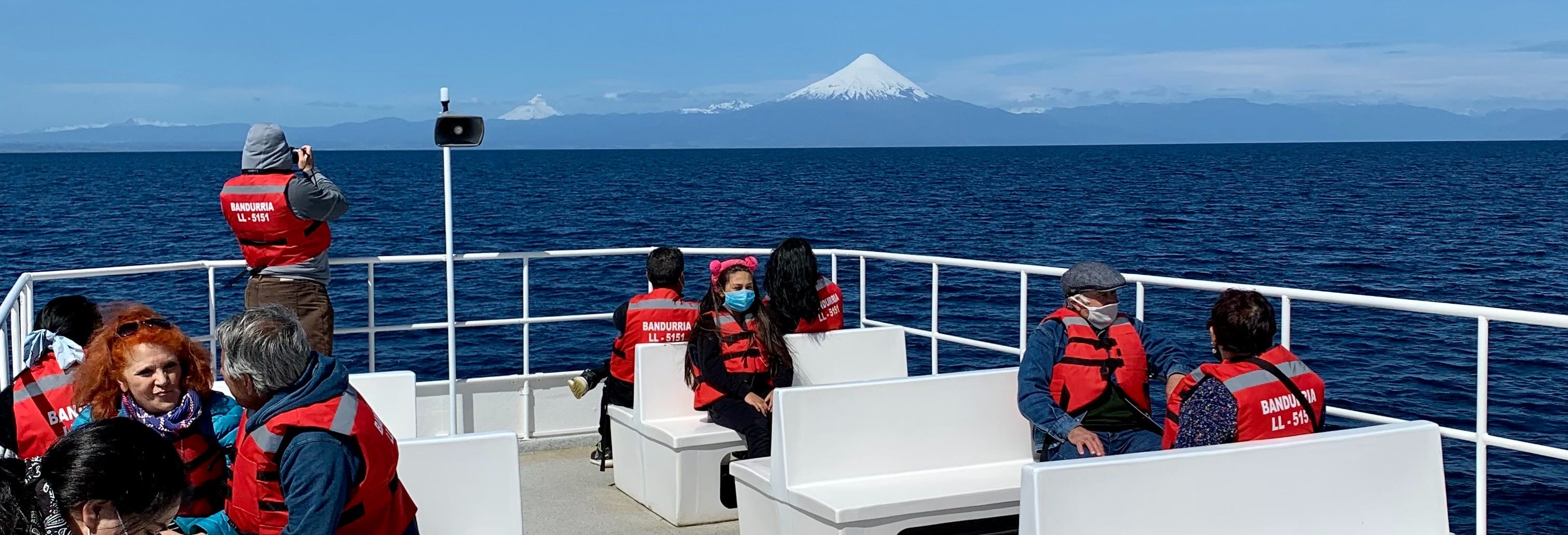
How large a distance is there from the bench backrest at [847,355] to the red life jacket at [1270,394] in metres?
2.11

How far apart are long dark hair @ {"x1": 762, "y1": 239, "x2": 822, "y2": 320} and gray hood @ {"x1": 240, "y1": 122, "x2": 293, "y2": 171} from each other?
2121mm

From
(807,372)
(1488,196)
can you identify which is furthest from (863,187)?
(807,372)

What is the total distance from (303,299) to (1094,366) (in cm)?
351

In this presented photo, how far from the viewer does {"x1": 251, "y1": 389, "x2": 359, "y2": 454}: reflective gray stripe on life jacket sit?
8.82 ft

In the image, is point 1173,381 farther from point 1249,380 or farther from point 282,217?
point 282,217

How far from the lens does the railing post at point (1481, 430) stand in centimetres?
376

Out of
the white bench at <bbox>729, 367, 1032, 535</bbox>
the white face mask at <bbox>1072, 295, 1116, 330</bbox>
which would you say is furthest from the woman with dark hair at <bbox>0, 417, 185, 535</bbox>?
the white face mask at <bbox>1072, 295, 1116, 330</bbox>

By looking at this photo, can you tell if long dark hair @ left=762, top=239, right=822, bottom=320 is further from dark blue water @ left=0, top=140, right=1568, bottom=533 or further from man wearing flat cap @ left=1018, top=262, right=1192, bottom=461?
dark blue water @ left=0, top=140, right=1568, bottom=533

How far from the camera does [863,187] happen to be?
72.7 meters

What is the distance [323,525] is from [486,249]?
34385 mm

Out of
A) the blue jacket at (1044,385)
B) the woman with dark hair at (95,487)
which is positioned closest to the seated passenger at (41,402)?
the woman with dark hair at (95,487)

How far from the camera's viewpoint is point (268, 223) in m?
5.87

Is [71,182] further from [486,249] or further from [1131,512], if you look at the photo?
[1131,512]

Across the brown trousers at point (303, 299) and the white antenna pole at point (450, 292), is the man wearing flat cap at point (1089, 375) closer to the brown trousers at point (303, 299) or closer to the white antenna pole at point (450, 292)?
the white antenna pole at point (450, 292)
